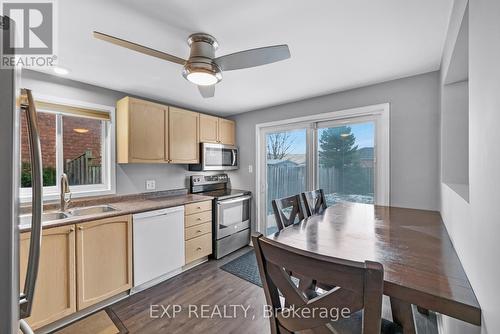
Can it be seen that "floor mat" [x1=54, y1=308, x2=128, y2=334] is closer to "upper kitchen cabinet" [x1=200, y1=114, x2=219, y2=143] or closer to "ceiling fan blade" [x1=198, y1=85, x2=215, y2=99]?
"ceiling fan blade" [x1=198, y1=85, x2=215, y2=99]

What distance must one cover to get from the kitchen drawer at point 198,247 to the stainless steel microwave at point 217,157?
3.34 feet

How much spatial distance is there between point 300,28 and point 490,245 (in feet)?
4.92

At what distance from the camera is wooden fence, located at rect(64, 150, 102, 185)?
8.00 ft

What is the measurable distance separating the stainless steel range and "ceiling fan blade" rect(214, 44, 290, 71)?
77.1 inches

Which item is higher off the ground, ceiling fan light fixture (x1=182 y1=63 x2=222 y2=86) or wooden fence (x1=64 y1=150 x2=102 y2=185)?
ceiling fan light fixture (x1=182 y1=63 x2=222 y2=86)

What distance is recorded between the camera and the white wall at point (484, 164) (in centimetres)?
59

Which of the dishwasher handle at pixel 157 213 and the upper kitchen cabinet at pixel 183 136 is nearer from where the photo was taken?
the dishwasher handle at pixel 157 213

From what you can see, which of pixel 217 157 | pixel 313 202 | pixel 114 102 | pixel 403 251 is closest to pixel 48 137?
pixel 114 102

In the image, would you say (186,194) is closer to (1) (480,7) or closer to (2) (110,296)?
Result: (2) (110,296)

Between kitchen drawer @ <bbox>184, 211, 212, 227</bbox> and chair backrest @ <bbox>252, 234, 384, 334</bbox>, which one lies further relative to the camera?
kitchen drawer @ <bbox>184, 211, 212, 227</bbox>

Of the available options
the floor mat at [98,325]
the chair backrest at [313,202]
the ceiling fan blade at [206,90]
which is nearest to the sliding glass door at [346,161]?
the chair backrest at [313,202]

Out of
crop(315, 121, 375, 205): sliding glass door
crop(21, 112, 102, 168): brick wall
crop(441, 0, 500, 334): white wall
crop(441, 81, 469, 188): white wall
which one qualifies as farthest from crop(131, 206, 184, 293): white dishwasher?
crop(441, 81, 469, 188): white wall

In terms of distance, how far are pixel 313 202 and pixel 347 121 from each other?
127cm

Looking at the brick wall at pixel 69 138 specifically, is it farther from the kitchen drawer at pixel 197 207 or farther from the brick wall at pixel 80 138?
the kitchen drawer at pixel 197 207
